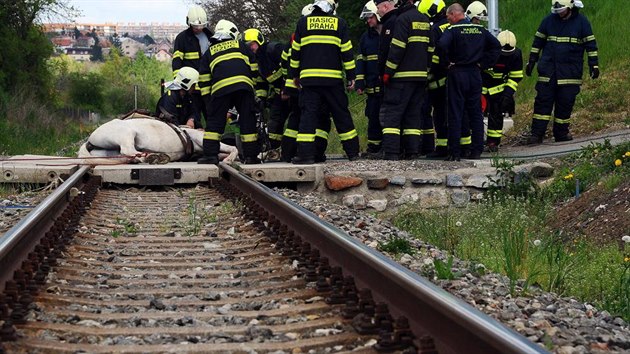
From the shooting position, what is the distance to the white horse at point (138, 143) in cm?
1269

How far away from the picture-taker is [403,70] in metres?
13.0

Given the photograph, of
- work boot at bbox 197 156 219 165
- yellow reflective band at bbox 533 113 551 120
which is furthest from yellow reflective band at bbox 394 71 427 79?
yellow reflective band at bbox 533 113 551 120

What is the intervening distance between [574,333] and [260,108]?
10616 millimetres

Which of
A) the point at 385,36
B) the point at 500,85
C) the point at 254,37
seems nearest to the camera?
the point at 385,36

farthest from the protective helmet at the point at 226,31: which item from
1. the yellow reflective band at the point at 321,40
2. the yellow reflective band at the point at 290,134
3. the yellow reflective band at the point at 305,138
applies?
the yellow reflective band at the point at 290,134

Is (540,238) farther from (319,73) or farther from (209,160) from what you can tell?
(209,160)

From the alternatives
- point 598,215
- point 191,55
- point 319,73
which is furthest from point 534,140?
point 598,215

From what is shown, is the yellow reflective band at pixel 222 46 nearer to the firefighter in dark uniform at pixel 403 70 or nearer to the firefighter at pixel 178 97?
the firefighter at pixel 178 97

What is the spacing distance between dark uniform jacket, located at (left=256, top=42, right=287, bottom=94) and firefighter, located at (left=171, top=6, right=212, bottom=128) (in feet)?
2.91

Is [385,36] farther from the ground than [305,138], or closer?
farther from the ground

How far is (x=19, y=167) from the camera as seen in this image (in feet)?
37.8

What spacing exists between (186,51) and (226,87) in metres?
2.97

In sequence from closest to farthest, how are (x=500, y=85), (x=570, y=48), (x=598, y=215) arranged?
1. (x=598, y=215)
2. (x=570, y=48)
3. (x=500, y=85)

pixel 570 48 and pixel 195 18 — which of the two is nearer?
pixel 195 18
